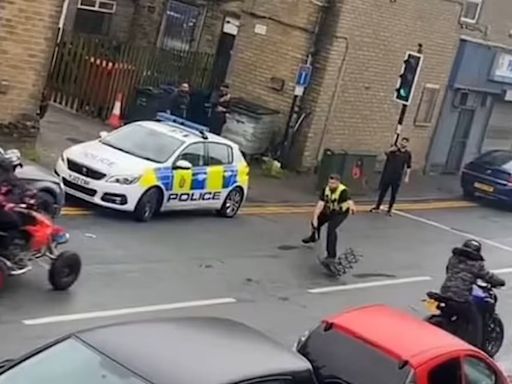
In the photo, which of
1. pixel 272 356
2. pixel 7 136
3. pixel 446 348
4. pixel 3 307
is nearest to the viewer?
pixel 272 356

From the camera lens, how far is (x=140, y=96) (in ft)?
88.2

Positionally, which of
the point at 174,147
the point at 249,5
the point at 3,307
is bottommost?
the point at 3,307

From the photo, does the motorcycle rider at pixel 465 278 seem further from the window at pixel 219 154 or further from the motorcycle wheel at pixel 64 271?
the window at pixel 219 154

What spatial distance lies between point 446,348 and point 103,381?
3717 mm

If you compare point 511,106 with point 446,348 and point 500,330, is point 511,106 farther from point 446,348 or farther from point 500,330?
point 446,348

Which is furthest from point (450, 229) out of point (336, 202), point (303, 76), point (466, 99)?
point (466, 99)

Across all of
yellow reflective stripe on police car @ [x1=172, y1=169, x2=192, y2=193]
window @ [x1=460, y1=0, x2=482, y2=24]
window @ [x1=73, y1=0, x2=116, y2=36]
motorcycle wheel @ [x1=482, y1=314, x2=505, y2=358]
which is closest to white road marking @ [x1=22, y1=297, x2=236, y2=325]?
motorcycle wheel @ [x1=482, y1=314, x2=505, y2=358]

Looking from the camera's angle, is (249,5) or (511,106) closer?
(249,5)

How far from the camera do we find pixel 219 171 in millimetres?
20609

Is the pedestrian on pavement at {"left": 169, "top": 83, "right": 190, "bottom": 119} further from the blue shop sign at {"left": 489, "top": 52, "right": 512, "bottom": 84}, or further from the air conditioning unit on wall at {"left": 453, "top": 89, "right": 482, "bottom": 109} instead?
the blue shop sign at {"left": 489, "top": 52, "right": 512, "bottom": 84}

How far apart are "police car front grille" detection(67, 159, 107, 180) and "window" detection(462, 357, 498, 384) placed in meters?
9.73

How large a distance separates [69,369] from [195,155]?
13.0 meters

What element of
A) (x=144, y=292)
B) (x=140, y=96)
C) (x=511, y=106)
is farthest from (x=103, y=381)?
(x=511, y=106)

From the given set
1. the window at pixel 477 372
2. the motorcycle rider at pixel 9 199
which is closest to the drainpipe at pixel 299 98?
the motorcycle rider at pixel 9 199
